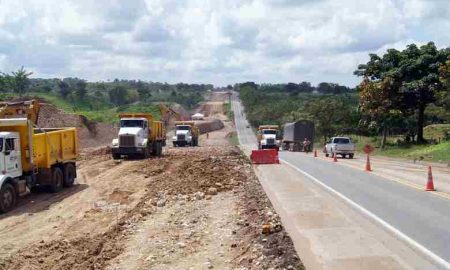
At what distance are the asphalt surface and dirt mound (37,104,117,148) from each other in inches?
1762

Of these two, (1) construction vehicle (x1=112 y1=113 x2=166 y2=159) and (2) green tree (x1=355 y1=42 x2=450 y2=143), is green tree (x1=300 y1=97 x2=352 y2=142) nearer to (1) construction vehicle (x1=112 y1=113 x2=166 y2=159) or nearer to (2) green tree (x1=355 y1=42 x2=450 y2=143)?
(2) green tree (x1=355 y1=42 x2=450 y2=143)

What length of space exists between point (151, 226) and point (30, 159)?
7.85 metres

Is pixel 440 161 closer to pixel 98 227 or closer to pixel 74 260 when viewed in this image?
pixel 98 227

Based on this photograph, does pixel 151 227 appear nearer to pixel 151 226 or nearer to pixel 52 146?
pixel 151 226

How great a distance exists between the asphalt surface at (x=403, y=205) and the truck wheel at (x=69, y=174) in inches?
420

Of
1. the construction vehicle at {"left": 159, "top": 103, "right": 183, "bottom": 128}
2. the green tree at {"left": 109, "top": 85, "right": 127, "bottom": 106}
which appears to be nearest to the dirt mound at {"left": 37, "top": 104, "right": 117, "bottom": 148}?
the construction vehicle at {"left": 159, "top": 103, "right": 183, "bottom": 128}

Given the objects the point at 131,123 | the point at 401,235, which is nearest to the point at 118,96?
the point at 131,123

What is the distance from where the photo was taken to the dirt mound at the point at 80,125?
221 ft

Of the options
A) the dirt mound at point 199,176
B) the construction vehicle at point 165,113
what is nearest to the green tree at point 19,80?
the construction vehicle at point 165,113

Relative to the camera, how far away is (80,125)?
7350 cm

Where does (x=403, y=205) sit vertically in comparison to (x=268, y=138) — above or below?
below

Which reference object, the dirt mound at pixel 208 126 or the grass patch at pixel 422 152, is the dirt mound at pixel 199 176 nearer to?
the grass patch at pixel 422 152

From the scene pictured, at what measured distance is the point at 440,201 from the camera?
18500 mm

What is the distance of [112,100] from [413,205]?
16284 cm
